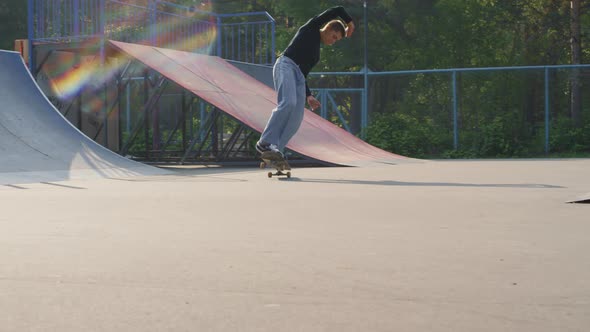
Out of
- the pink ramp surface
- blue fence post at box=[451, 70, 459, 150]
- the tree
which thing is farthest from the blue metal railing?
the tree

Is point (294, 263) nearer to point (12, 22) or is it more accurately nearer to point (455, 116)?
point (455, 116)

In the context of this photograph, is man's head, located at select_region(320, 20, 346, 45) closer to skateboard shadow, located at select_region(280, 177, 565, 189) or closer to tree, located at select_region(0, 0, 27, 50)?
skateboard shadow, located at select_region(280, 177, 565, 189)

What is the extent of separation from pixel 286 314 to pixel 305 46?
7.82 metres

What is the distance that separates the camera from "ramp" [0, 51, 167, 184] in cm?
1028

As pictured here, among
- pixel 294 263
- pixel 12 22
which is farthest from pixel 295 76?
pixel 12 22

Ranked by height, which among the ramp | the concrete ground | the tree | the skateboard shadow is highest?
the tree

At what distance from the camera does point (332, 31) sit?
10.5 meters

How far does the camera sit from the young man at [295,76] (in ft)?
33.4

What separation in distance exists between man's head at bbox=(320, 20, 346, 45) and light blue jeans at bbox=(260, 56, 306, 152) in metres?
0.50

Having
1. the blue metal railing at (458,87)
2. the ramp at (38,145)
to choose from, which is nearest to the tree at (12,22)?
the blue metal railing at (458,87)

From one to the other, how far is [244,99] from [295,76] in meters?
4.03

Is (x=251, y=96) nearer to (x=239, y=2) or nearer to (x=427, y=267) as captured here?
(x=427, y=267)

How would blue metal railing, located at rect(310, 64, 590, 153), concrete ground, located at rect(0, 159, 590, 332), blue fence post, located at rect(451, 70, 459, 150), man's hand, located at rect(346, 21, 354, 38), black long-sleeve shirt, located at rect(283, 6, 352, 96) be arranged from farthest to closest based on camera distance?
1. blue fence post, located at rect(451, 70, 459, 150)
2. blue metal railing, located at rect(310, 64, 590, 153)
3. black long-sleeve shirt, located at rect(283, 6, 352, 96)
4. man's hand, located at rect(346, 21, 354, 38)
5. concrete ground, located at rect(0, 159, 590, 332)

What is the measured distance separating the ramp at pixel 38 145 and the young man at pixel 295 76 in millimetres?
1852
